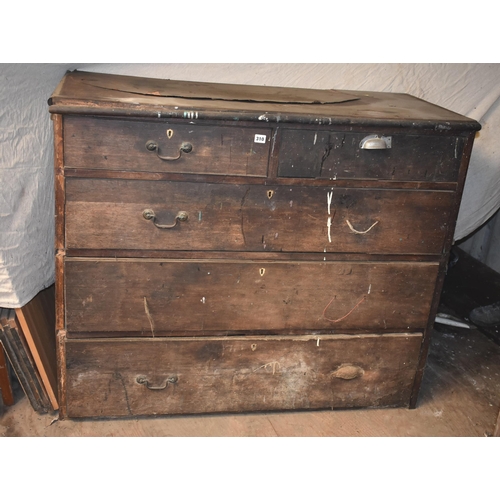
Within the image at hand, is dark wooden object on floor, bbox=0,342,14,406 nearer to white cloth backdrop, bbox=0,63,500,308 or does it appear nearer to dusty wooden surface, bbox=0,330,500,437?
dusty wooden surface, bbox=0,330,500,437

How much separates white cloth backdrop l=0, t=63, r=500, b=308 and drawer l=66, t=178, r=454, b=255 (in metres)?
0.35

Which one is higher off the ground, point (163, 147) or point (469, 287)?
point (163, 147)

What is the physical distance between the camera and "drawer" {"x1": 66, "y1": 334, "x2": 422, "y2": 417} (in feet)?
6.06

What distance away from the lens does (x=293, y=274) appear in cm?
182

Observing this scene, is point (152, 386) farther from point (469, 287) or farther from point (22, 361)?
point (469, 287)

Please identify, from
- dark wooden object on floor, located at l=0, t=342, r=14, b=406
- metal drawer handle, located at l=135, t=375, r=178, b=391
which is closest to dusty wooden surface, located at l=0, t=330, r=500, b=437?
dark wooden object on floor, located at l=0, t=342, r=14, b=406

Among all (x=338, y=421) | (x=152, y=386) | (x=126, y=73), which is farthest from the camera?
(x=126, y=73)

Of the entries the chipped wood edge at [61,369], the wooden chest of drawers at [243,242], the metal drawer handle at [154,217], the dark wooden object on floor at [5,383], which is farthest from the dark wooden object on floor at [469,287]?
the dark wooden object on floor at [5,383]

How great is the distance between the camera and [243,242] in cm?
176

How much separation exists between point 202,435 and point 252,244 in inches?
25.9

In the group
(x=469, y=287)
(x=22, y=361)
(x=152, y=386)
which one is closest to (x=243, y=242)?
(x=152, y=386)

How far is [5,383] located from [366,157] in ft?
4.52

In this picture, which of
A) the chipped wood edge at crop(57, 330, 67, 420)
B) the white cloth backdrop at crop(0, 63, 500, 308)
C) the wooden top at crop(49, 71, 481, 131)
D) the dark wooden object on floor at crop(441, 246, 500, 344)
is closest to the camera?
the wooden top at crop(49, 71, 481, 131)

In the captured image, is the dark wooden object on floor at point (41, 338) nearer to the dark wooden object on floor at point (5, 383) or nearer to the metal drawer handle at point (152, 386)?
the dark wooden object on floor at point (5, 383)
